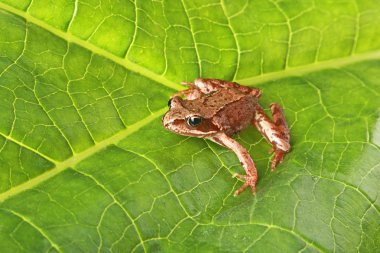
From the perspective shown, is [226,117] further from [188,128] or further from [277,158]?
[277,158]

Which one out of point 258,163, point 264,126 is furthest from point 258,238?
point 264,126

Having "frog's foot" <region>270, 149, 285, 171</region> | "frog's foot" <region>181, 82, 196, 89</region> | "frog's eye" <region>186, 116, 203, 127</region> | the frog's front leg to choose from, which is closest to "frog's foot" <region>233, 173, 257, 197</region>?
the frog's front leg

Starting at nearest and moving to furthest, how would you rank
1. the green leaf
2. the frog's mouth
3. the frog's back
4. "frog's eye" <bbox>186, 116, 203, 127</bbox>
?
the green leaf < the frog's mouth < "frog's eye" <bbox>186, 116, 203, 127</bbox> < the frog's back

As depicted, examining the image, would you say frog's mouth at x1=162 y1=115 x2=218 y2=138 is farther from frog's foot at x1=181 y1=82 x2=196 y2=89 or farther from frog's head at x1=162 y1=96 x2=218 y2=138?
frog's foot at x1=181 y1=82 x2=196 y2=89

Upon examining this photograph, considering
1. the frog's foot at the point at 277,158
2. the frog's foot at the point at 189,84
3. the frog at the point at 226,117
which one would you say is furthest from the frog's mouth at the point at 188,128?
the frog's foot at the point at 277,158

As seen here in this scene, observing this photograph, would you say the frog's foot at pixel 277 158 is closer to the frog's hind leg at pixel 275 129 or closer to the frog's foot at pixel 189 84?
the frog's hind leg at pixel 275 129

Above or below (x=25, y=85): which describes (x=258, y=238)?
below

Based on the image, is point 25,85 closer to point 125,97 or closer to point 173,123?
point 125,97
